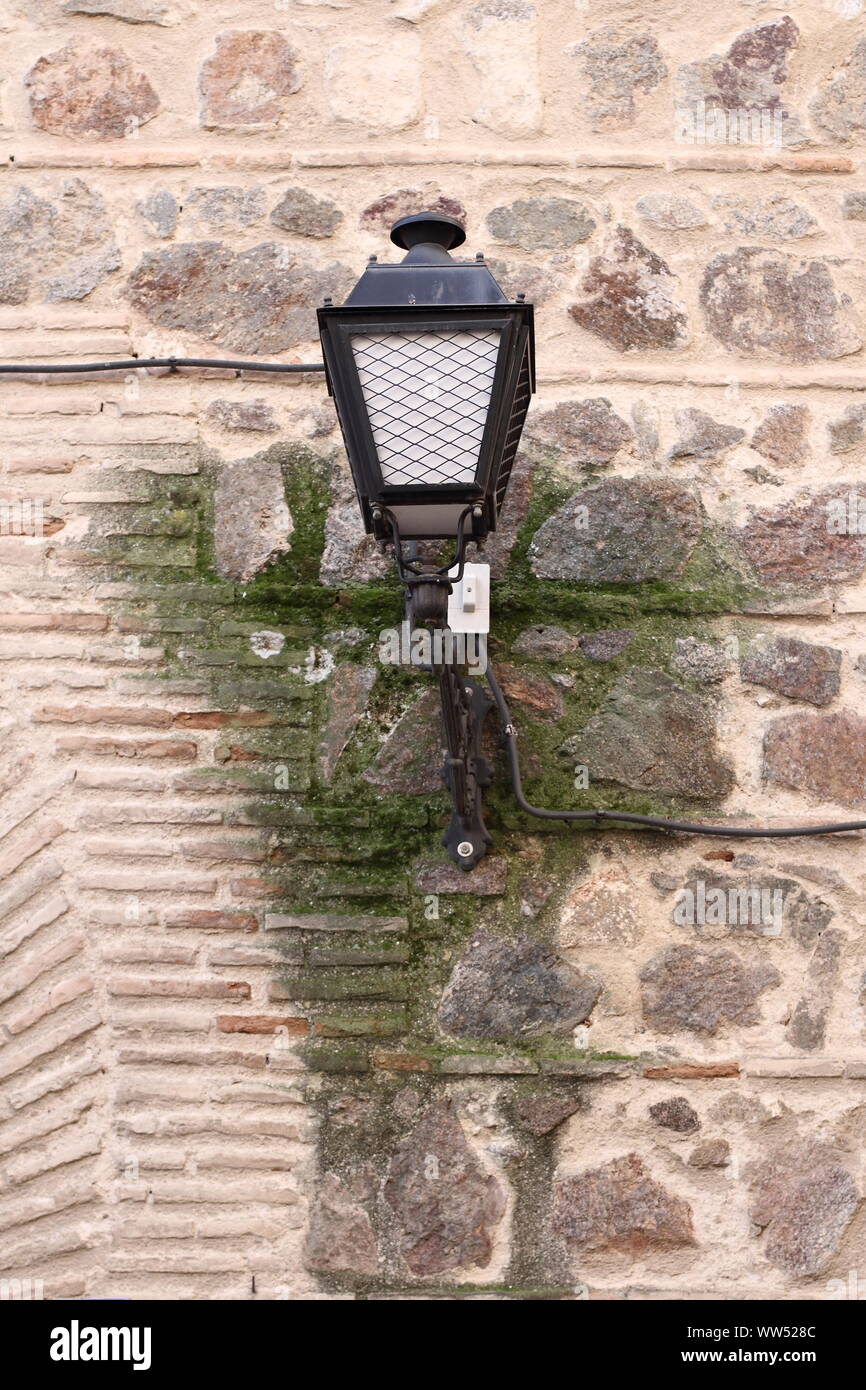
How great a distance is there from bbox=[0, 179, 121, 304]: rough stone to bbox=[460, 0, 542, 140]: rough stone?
0.87 metres

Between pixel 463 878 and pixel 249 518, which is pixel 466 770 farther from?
pixel 249 518

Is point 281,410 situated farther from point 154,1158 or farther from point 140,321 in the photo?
point 154,1158

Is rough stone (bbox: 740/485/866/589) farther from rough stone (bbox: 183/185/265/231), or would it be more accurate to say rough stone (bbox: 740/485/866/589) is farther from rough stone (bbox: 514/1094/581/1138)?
rough stone (bbox: 183/185/265/231)

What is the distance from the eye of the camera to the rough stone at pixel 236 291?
3.11m

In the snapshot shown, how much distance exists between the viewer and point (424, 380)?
7.62 ft

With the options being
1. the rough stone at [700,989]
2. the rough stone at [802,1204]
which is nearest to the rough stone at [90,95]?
the rough stone at [700,989]

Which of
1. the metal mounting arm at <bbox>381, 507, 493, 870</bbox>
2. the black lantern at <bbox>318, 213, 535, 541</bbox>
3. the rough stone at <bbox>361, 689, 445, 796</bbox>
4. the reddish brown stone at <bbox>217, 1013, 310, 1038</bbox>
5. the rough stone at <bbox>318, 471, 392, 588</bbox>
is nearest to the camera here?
the black lantern at <bbox>318, 213, 535, 541</bbox>

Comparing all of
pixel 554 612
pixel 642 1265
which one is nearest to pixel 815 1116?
pixel 642 1265

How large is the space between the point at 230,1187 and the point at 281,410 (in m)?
1.59

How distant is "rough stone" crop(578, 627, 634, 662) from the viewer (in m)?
2.93

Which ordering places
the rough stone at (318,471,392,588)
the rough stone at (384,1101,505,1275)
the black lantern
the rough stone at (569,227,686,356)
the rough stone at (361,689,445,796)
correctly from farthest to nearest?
1. the rough stone at (569,227,686,356)
2. the rough stone at (318,471,392,588)
3. the rough stone at (361,689,445,796)
4. the rough stone at (384,1101,505,1275)
5. the black lantern

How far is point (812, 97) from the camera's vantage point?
319cm

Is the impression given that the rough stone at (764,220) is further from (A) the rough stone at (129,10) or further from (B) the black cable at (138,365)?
(A) the rough stone at (129,10)

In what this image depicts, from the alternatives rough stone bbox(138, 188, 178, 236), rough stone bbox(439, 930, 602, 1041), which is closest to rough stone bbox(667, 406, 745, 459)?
rough stone bbox(439, 930, 602, 1041)
